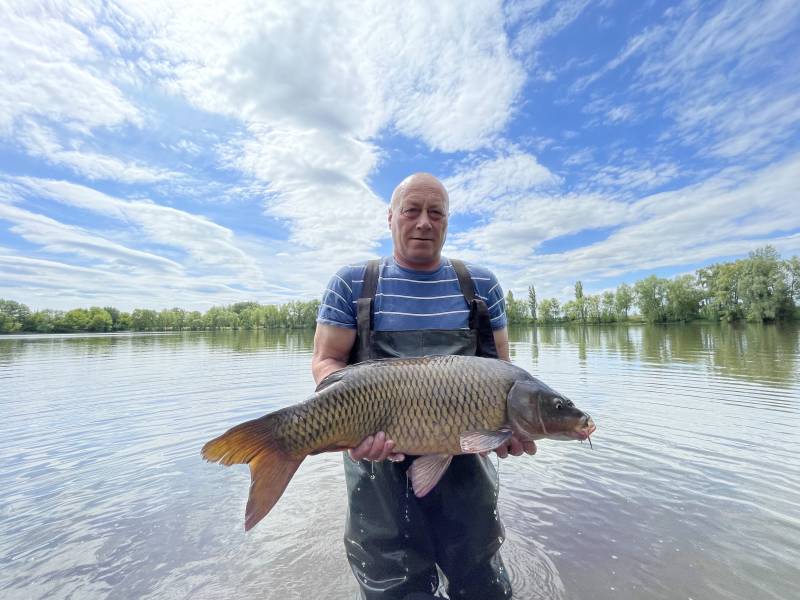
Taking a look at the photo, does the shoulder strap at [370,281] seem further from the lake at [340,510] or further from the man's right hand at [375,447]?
the lake at [340,510]

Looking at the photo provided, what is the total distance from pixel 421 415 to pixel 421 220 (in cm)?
121

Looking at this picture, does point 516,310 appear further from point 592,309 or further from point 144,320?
point 144,320

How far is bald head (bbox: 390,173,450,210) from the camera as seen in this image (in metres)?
2.64

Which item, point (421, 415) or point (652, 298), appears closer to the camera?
point (421, 415)

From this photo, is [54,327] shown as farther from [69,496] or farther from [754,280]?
[754,280]

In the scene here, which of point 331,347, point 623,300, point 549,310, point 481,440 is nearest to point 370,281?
point 331,347

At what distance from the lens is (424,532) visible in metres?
2.38

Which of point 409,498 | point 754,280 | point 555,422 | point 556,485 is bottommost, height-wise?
point 556,485

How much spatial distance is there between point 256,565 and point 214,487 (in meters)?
2.33

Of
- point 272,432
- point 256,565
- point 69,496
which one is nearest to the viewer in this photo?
point 272,432

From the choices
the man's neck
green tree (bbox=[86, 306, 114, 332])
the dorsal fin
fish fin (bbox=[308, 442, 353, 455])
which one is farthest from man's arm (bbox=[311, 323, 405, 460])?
green tree (bbox=[86, 306, 114, 332])

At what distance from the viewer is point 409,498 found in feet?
7.73

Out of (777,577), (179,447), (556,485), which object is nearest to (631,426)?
(556,485)

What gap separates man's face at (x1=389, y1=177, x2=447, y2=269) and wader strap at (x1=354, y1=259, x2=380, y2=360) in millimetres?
337
